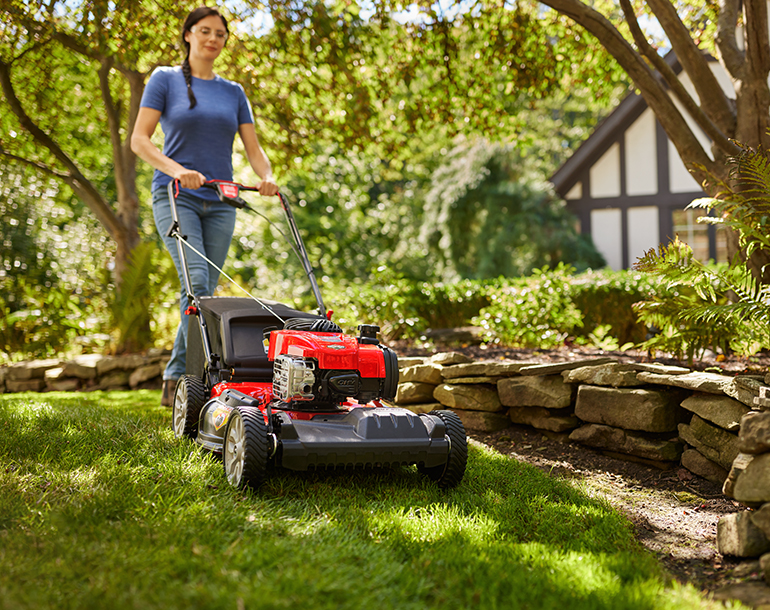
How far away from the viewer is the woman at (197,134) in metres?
4.05

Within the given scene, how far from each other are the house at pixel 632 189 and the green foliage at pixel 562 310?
705cm

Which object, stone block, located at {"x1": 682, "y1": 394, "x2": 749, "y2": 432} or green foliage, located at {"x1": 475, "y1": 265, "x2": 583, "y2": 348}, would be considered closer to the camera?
stone block, located at {"x1": 682, "y1": 394, "x2": 749, "y2": 432}

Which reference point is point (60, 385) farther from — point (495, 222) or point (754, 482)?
point (495, 222)

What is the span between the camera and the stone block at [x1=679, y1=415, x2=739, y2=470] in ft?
10.2

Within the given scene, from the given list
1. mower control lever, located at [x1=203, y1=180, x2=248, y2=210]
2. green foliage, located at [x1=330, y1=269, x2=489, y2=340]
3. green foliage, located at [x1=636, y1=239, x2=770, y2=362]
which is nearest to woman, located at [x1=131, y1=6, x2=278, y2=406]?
mower control lever, located at [x1=203, y1=180, x2=248, y2=210]

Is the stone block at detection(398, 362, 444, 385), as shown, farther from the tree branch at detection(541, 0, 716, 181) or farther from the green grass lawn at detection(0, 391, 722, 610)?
the tree branch at detection(541, 0, 716, 181)

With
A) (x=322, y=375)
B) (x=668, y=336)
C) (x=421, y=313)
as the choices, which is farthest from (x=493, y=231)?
(x=322, y=375)

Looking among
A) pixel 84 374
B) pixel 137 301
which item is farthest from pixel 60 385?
pixel 137 301

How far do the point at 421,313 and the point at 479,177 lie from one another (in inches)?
305

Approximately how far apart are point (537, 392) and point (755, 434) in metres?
1.80

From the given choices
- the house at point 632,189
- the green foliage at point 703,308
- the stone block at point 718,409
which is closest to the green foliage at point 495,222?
the house at point 632,189

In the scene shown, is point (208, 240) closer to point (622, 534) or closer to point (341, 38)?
point (622, 534)

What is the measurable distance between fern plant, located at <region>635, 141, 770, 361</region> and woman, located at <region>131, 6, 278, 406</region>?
7.70 ft

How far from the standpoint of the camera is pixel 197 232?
4.21 m
